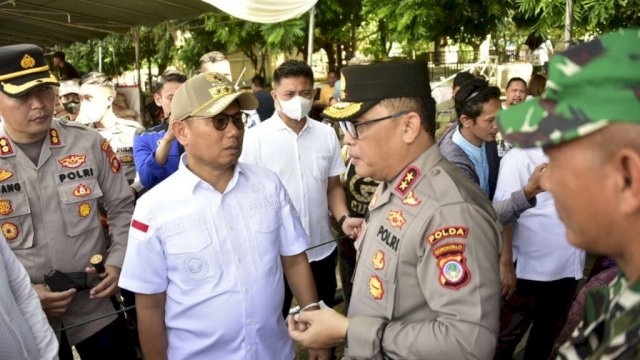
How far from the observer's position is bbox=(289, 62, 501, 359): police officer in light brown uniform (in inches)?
56.6

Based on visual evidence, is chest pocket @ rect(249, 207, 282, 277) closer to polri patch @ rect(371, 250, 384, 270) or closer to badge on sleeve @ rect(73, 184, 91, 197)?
polri patch @ rect(371, 250, 384, 270)

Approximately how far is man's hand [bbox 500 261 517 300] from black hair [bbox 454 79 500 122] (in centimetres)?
94

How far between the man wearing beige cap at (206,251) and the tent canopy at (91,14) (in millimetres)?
6513

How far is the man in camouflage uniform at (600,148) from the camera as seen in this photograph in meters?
0.88

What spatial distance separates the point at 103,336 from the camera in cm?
271

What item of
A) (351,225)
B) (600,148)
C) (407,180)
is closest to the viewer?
(600,148)

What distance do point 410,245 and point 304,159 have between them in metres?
1.95

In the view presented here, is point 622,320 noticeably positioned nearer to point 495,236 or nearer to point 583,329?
point 583,329

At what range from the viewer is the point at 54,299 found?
2.37 metres

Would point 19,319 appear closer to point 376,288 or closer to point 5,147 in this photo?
point 5,147

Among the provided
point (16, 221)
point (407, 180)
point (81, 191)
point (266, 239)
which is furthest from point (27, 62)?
point (407, 180)

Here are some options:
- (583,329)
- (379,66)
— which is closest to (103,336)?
(379,66)

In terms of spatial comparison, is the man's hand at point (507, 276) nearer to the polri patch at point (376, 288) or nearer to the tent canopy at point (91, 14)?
the polri patch at point (376, 288)

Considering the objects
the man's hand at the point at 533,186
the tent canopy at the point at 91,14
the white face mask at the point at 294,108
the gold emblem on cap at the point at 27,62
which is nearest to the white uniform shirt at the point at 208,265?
the gold emblem on cap at the point at 27,62
